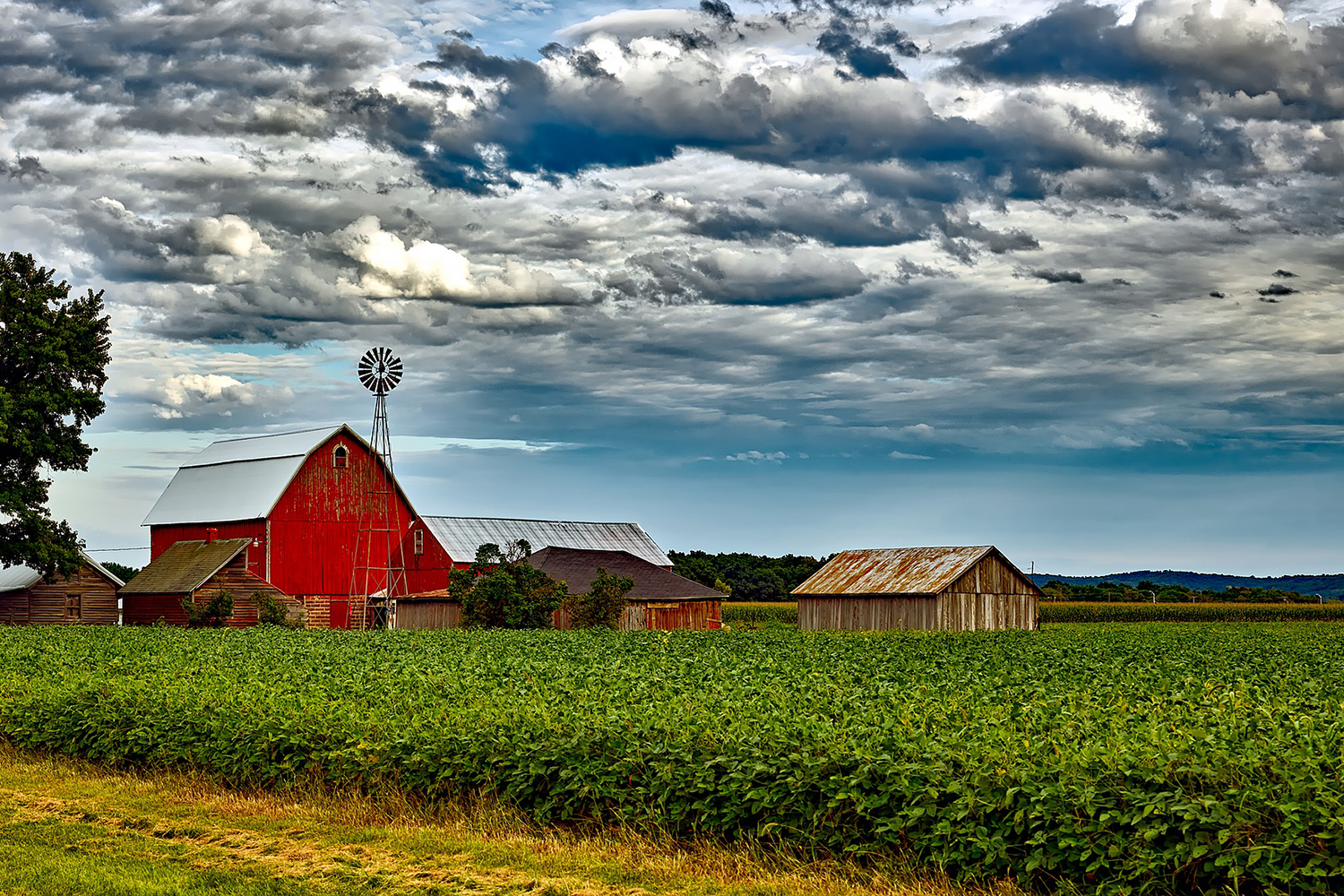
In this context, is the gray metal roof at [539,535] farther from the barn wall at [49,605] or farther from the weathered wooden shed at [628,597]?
the barn wall at [49,605]

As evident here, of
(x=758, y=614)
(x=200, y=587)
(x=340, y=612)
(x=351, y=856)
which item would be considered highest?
(x=200, y=587)

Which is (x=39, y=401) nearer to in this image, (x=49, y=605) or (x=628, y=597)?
(x=49, y=605)

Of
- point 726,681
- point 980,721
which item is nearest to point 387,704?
point 726,681

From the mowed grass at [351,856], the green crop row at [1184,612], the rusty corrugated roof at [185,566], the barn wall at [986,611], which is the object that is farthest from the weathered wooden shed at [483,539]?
the mowed grass at [351,856]

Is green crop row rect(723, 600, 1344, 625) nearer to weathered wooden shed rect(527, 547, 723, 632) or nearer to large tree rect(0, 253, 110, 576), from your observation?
weathered wooden shed rect(527, 547, 723, 632)

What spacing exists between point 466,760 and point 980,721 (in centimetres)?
526

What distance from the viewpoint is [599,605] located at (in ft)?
186

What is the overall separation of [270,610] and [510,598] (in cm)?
1432

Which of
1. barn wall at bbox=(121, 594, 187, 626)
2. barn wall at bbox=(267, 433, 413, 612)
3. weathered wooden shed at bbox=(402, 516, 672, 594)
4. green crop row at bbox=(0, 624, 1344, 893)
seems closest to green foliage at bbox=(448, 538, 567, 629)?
weathered wooden shed at bbox=(402, 516, 672, 594)

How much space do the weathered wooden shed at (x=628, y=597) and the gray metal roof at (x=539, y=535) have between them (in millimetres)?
2334

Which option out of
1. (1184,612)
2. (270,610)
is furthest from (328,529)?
(1184,612)

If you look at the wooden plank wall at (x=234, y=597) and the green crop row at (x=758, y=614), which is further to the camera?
the green crop row at (x=758, y=614)

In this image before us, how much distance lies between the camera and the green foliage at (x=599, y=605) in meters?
56.3

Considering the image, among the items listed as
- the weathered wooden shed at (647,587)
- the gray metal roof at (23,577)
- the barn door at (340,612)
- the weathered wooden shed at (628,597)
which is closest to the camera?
the weathered wooden shed at (628,597)
